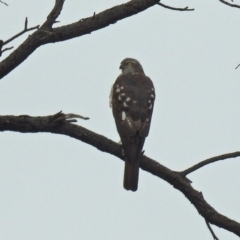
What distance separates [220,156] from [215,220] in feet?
1.55

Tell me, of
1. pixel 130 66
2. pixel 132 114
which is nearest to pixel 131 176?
pixel 132 114

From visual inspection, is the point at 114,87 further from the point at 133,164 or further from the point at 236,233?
the point at 236,233

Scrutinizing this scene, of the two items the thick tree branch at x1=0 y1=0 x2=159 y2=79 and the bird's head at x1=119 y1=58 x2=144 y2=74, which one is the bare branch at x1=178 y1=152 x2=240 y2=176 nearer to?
the thick tree branch at x1=0 y1=0 x2=159 y2=79

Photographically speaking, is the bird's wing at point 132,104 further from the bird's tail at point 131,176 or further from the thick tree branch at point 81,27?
the thick tree branch at point 81,27

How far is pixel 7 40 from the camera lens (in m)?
Answer: 4.29

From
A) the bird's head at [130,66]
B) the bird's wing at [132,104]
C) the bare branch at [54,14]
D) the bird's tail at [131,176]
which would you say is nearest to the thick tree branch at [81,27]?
the bare branch at [54,14]

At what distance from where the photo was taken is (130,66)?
8141 millimetres

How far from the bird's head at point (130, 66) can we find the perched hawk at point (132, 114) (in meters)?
0.82

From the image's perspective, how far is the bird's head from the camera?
26.1ft

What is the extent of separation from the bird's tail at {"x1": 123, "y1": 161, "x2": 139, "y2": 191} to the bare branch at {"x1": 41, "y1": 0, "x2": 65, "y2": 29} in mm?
1414

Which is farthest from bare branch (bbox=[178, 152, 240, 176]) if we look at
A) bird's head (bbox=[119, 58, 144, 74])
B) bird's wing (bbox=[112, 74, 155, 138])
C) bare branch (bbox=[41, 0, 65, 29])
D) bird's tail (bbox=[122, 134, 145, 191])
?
bird's head (bbox=[119, 58, 144, 74])

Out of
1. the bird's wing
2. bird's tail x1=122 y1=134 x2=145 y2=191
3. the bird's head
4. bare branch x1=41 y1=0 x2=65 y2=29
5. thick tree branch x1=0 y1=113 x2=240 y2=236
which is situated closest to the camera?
thick tree branch x1=0 y1=113 x2=240 y2=236

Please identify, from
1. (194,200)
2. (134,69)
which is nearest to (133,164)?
(194,200)

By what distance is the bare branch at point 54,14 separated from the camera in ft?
15.6
